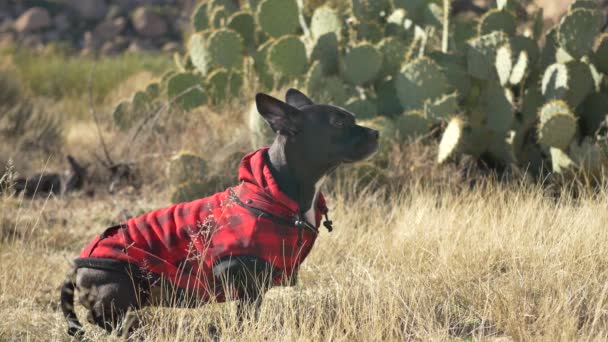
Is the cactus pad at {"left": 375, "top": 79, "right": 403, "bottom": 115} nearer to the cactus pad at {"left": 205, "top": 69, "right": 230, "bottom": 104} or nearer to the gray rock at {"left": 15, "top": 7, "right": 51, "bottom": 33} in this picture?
the cactus pad at {"left": 205, "top": 69, "right": 230, "bottom": 104}

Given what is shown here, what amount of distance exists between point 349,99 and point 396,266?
9.59 ft

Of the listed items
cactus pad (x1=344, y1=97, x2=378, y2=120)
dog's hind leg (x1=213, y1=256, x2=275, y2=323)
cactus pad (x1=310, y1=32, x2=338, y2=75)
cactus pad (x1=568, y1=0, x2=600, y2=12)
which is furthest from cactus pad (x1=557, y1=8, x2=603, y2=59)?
dog's hind leg (x1=213, y1=256, x2=275, y2=323)

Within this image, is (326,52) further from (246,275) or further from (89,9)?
(89,9)

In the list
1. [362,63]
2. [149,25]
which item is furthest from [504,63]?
[149,25]

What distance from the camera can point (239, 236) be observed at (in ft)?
12.4

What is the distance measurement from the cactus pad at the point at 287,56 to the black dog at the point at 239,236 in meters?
3.42

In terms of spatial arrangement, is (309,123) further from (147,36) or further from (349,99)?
(147,36)

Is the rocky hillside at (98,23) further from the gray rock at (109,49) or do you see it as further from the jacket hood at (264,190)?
the jacket hood at (264,190)

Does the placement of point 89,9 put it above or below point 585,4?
below

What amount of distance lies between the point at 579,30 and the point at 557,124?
75 cm

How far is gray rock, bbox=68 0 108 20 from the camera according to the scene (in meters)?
33.4

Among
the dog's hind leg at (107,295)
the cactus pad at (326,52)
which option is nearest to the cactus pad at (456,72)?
the cactus pad at (326,52)

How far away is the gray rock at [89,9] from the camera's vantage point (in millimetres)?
33434

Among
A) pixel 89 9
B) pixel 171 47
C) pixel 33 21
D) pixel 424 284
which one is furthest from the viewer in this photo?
pixel 89 9
